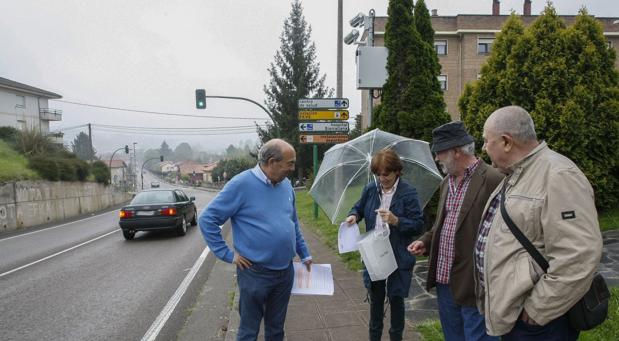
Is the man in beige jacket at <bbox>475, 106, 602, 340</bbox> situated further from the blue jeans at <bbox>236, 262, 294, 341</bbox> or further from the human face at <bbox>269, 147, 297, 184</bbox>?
the blue jeans at <bbox>236, 262, 294, 341</bbox>

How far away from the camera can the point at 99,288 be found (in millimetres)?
6672

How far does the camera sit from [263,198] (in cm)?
305

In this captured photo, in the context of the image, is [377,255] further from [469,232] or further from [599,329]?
[599,329]

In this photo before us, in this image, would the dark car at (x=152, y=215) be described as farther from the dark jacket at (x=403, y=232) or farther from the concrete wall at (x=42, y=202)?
the dark jacket at (x=403, y=232)

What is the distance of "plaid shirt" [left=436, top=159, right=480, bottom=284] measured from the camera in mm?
2814

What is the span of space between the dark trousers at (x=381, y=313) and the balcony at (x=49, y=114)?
5487cm

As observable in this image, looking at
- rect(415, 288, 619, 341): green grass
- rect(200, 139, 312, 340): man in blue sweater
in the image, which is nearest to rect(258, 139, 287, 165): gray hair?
rect(200, 139, 312, 340): man in blue sweater

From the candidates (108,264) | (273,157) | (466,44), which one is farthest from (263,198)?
(466,44)

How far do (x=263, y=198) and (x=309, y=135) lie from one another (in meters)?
8.67

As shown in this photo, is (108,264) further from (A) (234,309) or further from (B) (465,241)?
(B) (465,241)

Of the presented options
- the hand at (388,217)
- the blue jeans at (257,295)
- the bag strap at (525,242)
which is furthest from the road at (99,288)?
the bag strap at (525,242)

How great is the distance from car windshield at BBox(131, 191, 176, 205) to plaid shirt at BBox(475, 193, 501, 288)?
1127 cm

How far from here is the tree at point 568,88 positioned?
6.91 meters

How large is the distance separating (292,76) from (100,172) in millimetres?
19743
